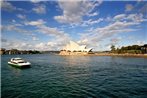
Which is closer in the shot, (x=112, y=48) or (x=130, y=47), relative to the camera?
(x=130, y=47)

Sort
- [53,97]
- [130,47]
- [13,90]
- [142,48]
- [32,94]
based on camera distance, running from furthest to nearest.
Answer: [130,47] < [142,48] < [13,90] < [32,94] < [53,97]

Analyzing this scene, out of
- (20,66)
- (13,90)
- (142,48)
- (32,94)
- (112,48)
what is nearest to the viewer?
(32,94)

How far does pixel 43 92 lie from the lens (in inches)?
880

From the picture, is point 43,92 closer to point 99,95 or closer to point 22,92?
point 22,92

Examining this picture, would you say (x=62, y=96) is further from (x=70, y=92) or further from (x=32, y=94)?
(x=32, y=94)

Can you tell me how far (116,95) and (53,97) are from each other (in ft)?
24.1

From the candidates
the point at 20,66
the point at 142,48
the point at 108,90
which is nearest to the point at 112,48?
the point at 142,48

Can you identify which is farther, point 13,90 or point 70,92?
point 13,90

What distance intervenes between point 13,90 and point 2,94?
6.94 ft

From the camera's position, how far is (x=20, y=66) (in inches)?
1991

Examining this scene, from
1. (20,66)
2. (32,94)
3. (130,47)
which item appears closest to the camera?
(32,94)

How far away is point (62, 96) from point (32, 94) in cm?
395

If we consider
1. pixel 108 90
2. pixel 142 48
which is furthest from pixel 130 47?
pixel 108 90

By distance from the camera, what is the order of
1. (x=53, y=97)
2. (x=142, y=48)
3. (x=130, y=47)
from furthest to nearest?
(x=130, y=47)
(x=142, y=48)
(x=53, y=97)
